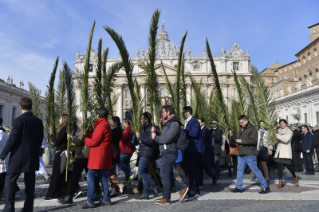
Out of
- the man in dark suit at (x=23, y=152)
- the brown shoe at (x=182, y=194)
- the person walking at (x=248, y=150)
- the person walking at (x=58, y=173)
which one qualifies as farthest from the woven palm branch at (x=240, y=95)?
the man in dark suit at (x=23, y=152)

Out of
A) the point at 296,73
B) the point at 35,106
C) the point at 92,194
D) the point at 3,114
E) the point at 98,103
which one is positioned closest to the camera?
the point at 92,194

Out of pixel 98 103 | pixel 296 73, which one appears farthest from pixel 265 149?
pixel 296 73

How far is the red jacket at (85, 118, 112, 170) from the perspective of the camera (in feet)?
16.8

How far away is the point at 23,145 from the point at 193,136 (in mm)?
3194

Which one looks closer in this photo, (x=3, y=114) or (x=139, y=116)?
(x=139, y=116)

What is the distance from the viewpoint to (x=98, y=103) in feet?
22.3

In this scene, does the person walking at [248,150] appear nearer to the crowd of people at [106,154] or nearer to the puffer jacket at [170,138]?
the crowd of people at [106,154]

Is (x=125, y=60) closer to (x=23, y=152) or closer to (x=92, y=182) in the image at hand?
(x=92, y=182)

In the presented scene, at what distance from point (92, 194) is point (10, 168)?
1465 millimetres

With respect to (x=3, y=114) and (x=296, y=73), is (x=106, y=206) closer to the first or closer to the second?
(x=3, y=114)

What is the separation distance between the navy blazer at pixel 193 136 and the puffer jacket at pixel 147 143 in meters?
0.79

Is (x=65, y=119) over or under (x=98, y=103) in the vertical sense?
under

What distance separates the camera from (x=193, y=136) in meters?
5.94

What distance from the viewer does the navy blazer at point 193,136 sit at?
235 inches
